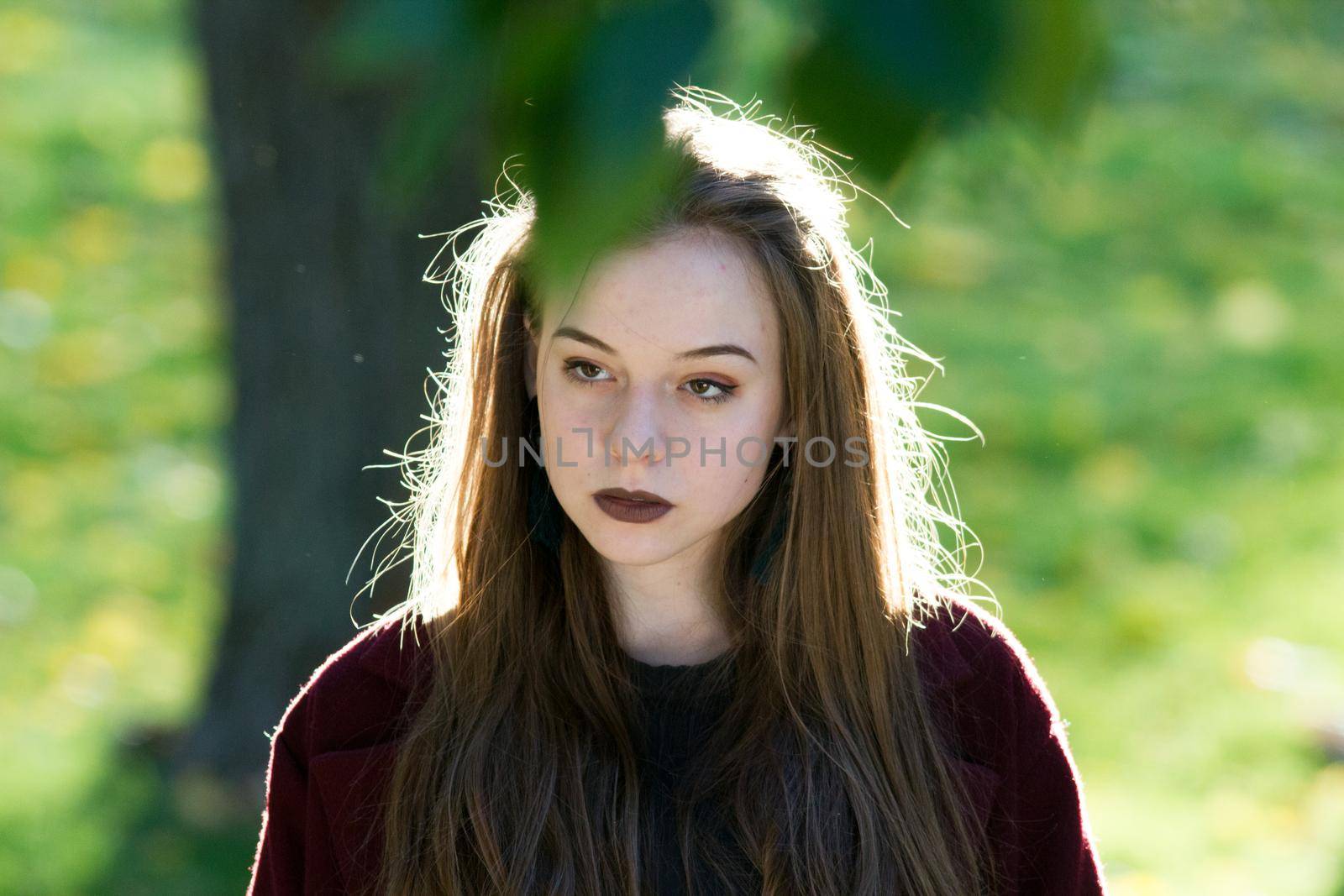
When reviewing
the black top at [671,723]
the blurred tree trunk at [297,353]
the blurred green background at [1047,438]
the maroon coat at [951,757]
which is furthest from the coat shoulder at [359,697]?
the blurred tree trunk at [297,353]

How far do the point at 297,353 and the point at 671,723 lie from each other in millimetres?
2116

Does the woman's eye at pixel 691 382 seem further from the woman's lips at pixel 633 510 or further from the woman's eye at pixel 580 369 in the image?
the woman's lips at pixel 633 510

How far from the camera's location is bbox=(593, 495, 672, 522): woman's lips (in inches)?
73.9

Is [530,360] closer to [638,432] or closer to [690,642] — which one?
[638,432]

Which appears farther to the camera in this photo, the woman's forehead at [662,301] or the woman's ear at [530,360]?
the woman's ear at [530,360]

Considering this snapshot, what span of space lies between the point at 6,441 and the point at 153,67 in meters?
4.10

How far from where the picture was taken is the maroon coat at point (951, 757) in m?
2.03

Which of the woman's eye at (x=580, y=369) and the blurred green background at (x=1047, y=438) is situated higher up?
the blurred green background at (x=1047, y=438)

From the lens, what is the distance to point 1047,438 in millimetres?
6285

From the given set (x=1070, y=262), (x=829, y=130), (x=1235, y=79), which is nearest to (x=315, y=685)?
(x=829, y=130)

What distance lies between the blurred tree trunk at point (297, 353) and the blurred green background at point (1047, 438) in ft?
0.42

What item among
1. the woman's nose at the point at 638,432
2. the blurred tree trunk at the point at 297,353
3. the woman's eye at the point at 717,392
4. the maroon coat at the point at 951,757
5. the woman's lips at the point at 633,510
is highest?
the blurred tree trunk at the point at 297,353

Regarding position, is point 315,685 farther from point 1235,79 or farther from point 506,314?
point 1235,79

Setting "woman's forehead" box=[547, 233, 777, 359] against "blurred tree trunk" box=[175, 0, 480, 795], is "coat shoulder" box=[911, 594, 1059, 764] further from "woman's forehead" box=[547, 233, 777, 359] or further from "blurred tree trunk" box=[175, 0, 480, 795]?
"blurred tree trunk" box=[175, 0, 480, 795]
